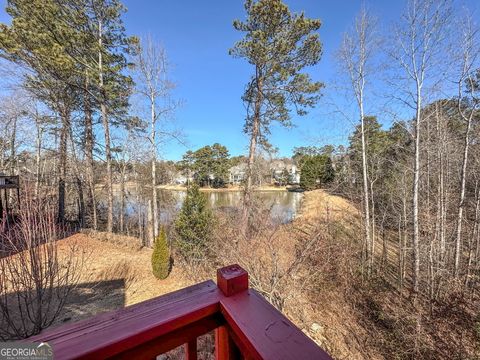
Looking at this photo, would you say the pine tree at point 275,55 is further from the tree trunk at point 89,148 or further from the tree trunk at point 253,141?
the tree trunk at point 89,148

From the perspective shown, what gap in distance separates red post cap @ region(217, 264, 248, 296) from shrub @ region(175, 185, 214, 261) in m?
6.05

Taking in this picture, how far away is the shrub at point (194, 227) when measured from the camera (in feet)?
22.4

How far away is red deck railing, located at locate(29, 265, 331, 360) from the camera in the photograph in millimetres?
575

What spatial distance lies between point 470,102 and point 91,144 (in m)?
14.0

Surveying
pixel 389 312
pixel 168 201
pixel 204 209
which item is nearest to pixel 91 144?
pixel 168 201

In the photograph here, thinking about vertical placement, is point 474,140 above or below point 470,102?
below

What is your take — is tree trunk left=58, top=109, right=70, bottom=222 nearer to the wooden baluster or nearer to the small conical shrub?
the small conical shrub

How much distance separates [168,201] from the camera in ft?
43.2

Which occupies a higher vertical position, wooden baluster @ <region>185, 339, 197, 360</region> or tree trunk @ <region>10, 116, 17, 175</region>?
tree trunk @ <region>10, 116, 17, 175</region>

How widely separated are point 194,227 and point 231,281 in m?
6.36

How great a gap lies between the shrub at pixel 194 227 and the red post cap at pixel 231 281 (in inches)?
238

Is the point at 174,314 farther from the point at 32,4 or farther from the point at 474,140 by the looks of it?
the point at 32,4

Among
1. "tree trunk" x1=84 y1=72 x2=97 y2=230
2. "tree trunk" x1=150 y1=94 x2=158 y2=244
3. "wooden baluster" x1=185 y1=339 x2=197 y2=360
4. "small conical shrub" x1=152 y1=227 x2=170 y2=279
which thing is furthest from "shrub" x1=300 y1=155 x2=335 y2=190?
"wooden baluster" x1=185 y1=339 x2=197 y2=360

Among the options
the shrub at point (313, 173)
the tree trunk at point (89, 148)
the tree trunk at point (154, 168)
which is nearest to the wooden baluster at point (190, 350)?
the tree trunk at point (154, 168)
